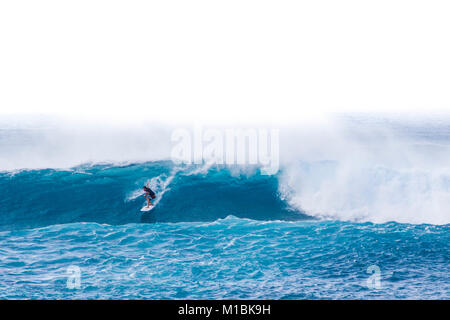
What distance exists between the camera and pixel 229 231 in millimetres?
13844

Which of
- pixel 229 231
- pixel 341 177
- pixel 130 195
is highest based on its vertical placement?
pixel 341 177

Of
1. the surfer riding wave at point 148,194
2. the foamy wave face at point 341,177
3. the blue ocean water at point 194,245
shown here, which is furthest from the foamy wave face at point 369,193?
the surfer riding wave at point 148,194

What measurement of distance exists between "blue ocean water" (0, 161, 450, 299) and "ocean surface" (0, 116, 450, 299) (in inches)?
2.0

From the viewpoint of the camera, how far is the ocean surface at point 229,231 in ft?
30.5

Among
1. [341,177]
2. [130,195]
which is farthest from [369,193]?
[130,195]

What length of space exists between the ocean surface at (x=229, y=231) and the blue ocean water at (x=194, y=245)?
0.05m

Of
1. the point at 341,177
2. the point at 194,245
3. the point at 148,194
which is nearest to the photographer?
the point at 194,245

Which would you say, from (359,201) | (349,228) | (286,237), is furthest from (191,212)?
(359,201)

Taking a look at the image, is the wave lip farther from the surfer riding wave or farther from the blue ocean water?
the surfer riding wave

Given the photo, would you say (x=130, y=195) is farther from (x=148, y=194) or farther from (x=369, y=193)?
(x=369, y=193)

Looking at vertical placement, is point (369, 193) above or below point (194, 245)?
above

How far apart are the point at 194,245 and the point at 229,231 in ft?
6.41

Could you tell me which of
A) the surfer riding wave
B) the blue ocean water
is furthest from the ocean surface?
the surfer riding wave

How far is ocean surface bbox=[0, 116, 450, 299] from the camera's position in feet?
30.5
